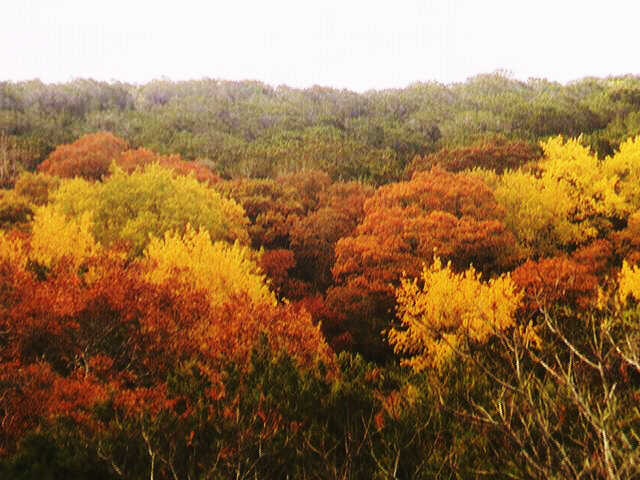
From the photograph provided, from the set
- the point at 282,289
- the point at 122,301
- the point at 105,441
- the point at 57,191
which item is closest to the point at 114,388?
the point at 105,441

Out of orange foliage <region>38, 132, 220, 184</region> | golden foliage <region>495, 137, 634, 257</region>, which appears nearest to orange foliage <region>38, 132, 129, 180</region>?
orange foliage <region>38, 132, 220, 184</region>

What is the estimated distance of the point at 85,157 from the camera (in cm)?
3609

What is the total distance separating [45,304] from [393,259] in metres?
15.9

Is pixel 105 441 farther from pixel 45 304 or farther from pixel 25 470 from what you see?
pixel 45 304

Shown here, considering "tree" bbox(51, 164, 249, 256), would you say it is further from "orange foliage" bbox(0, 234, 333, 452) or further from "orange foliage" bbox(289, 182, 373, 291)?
"orange foliage" bbox(0, 234, 333, 452)

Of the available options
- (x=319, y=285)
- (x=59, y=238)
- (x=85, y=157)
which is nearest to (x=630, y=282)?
(x=319, y=285)

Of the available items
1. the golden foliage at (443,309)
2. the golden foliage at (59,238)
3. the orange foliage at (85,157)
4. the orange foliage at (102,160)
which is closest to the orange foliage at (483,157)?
the golden foliage at (443,309)

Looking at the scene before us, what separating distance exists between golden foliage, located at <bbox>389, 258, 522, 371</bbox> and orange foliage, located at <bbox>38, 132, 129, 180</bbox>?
66.0 feet

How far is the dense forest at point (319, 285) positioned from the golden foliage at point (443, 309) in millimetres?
144

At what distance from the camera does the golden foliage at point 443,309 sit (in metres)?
21.3

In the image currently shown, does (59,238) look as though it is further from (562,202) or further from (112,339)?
(562,202)

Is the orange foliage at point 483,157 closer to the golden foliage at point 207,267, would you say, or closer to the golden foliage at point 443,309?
the golden foliage at point 443,309

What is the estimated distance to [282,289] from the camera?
1138 inches

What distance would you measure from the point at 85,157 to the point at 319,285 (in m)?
17.8
